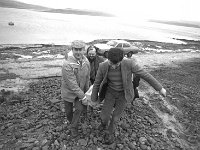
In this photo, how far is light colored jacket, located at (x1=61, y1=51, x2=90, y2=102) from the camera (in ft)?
11.8

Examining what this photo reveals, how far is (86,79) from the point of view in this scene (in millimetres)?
4035

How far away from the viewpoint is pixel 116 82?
3779 millimetres

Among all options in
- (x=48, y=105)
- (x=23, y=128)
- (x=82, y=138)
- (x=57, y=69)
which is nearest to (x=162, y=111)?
(x=82, y=138)

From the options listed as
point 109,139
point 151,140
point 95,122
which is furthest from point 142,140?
point 95,122

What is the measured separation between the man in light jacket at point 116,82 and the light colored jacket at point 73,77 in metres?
0.30

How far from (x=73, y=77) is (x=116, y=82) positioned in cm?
87

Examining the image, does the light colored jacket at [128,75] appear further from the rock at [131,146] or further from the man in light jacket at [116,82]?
the rock at [131,146]

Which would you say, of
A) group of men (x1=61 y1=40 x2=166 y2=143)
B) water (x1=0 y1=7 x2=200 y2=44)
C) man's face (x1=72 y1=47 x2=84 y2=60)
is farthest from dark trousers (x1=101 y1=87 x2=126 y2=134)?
water (x1=0 y1=7 x2=200 y2=44)

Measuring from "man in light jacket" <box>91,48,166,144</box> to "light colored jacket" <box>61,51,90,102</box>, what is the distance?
11.8 inches

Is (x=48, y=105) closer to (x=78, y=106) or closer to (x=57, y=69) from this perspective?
(x=78, y=106)

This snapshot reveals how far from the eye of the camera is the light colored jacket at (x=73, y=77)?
11.8 feet

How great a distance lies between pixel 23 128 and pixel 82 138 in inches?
60.4

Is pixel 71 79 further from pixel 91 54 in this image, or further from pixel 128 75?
pixel 91 54

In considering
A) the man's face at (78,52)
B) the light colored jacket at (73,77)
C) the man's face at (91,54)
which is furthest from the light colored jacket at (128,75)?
the man's face at (91,54)
